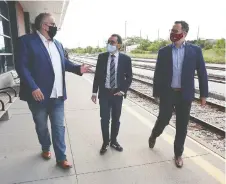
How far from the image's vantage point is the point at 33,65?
2.93 meters

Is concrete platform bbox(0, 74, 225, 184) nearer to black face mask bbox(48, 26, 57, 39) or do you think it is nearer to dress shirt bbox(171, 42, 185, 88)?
dress shirt bbox(171, 42, 185, 88)

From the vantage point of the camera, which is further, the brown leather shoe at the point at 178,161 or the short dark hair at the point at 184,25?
the brown leather shoe at the point at 178,161

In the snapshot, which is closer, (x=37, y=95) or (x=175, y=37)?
(x=37, y=95)

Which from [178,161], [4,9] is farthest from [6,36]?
[178,161]

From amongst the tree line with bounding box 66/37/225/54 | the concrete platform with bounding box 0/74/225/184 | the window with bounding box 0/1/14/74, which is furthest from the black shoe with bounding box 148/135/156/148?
the tree line with bounding box 66/37/225/54

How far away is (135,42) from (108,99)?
4163 inches

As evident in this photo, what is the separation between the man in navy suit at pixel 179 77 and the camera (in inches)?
122

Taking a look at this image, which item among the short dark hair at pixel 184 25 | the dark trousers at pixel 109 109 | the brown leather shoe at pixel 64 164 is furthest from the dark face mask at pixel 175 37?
the brown leather shoe at pixel 64 164

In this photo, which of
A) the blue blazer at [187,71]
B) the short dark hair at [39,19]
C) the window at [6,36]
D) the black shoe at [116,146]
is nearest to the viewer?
the short dark hair at [39,19]

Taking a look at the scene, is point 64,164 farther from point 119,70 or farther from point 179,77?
point 179,77

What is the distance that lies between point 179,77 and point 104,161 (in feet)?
5.25

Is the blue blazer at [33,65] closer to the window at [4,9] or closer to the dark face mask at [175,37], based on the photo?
the dark face mask at [175,37]

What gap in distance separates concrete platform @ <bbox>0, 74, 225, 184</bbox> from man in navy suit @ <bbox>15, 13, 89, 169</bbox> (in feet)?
1.04

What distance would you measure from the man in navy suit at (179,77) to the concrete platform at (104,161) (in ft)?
1.02
